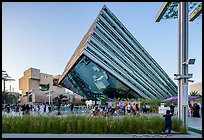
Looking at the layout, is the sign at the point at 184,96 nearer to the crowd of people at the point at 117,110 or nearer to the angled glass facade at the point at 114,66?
the crowd of people at the point at 117,110

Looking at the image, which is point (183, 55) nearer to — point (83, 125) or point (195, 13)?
point (195, 13)

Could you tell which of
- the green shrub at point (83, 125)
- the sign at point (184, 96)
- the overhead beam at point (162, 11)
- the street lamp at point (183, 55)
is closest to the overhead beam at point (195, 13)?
the street lamp at point (183, 55)

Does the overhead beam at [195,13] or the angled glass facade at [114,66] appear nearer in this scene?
the overhead beam at [195,13]

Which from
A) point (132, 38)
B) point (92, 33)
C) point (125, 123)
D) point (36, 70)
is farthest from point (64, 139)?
point (36, 70)

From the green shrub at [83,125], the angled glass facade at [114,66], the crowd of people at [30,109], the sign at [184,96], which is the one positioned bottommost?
the crowd of people at [30,109]

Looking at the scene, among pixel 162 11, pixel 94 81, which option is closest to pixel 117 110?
pixel 162 11

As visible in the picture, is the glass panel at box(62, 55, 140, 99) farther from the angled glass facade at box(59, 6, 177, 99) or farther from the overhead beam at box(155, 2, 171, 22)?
the overhead beam at box(155, 2, 171, 22)

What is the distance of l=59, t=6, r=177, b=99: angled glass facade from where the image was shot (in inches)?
1903

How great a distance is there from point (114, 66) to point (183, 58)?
35.9 metres

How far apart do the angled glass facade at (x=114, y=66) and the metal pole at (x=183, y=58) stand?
30.9 meters

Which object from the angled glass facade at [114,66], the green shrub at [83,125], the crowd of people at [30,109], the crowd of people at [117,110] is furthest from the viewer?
the angled glass facade at [114,66]

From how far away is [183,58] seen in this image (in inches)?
543

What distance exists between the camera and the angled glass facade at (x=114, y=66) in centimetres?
4834

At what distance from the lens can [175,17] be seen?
16.3 m
